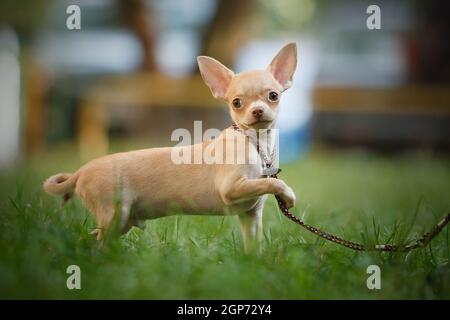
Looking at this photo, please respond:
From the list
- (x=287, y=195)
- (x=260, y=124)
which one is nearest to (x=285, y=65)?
(x=260, y=124)

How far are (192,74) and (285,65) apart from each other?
593 centimetres

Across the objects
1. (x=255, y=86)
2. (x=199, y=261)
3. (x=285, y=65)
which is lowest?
(x=199, y=261)

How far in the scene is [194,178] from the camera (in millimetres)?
2404

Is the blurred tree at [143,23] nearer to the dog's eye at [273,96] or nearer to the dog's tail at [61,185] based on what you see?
the dog's tail at [61,185]

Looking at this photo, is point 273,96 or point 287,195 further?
point 273,96

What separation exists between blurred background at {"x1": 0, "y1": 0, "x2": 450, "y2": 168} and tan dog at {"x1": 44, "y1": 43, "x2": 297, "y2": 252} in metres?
4.23

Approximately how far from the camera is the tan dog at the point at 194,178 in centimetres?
233

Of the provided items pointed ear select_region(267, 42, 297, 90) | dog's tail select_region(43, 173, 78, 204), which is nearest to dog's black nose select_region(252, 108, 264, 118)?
pointed ear select_region(267, 42, 297, 90)

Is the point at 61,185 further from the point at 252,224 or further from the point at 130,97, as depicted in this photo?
the point at 130,97

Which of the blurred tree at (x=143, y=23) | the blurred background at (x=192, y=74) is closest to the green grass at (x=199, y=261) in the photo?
the blurred background at (x=192, y=74)

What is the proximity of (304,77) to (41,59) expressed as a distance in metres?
4.60

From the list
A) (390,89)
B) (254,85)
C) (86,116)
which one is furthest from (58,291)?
(390,89)

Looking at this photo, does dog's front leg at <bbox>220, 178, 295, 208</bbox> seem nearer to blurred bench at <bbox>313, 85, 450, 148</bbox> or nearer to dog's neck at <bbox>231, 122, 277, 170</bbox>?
dog's neck at <bbox>231, 122, 277, 170</bbox>

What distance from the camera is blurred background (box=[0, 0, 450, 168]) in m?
8.34
